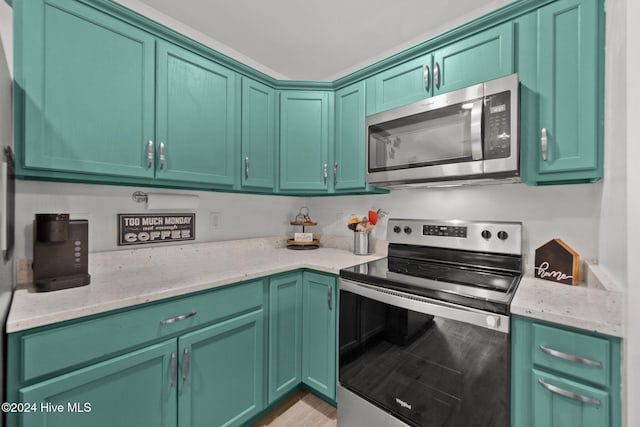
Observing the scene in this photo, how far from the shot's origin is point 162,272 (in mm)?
1440

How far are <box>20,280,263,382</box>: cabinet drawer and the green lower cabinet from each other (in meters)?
1.24

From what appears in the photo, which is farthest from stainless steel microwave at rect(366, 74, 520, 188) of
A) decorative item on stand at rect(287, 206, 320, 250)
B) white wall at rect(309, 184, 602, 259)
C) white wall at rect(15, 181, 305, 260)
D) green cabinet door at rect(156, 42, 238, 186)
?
white wall at rect(15, 181, 305, 260)

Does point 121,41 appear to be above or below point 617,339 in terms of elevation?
above

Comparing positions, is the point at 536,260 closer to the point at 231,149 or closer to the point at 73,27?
the point at 231,149

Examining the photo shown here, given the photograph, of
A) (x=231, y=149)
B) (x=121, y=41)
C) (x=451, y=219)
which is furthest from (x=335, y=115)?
(x=121, y=41)

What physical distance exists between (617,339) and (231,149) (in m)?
1.94

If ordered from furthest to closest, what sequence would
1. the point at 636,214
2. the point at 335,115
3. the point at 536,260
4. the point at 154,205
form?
the point at 335,115 < the point at 154,205 < the point at 536,260 < the point at 636,214

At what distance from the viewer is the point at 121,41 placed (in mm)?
1302

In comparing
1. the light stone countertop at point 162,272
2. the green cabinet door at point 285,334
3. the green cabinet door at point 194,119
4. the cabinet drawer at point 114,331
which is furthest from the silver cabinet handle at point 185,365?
the green cabinet door at point 194,119

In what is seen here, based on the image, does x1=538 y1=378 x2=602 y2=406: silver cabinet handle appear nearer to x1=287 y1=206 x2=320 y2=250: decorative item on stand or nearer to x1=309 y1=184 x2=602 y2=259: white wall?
x1=309 y1=184 x2=602 y2=259: white wall

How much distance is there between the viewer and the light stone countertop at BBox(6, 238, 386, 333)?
91cm

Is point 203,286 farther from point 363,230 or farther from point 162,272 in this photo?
point 363,230

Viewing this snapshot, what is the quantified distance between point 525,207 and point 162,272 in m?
2.03

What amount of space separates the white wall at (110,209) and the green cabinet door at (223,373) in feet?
2.56
